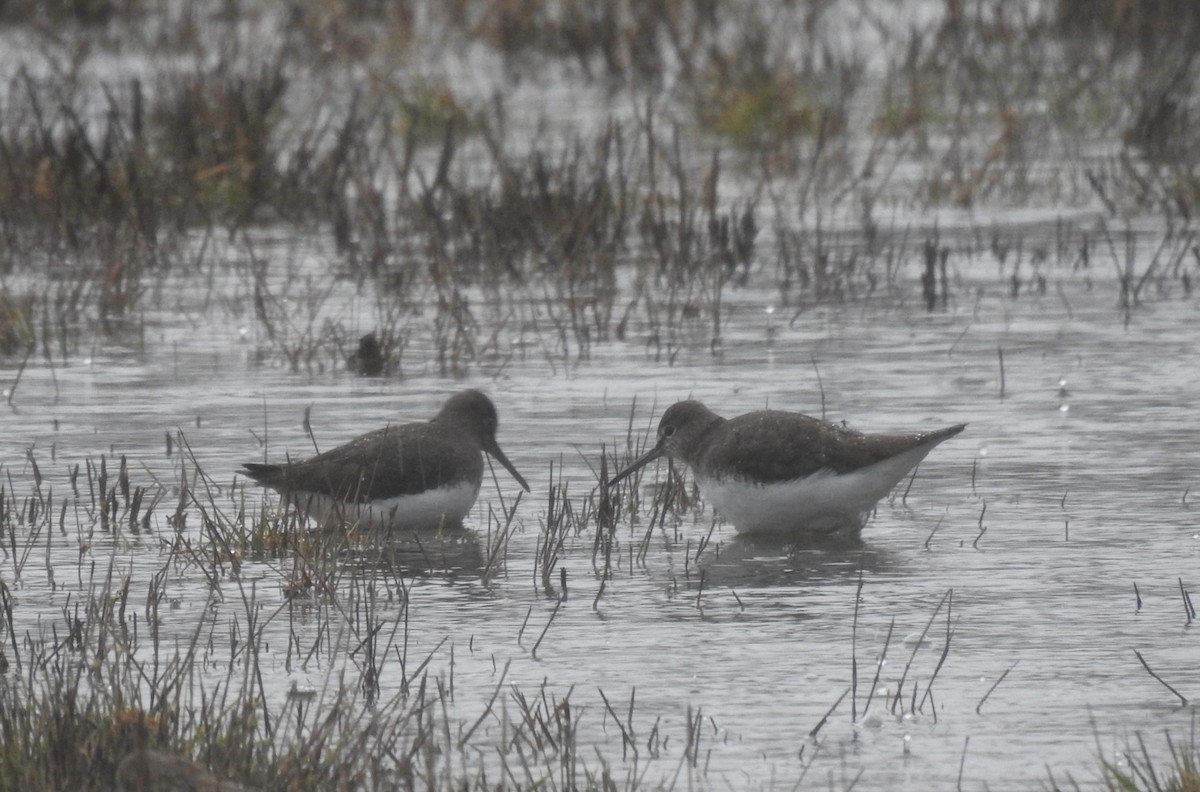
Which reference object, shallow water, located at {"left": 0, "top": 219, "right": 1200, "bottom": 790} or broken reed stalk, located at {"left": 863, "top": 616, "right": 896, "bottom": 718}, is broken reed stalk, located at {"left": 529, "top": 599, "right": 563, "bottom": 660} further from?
broken reed stalk, located at {"left": 863, "top": 616, "right": 896, "bottom": 718}

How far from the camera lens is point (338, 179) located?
1424 centimetres

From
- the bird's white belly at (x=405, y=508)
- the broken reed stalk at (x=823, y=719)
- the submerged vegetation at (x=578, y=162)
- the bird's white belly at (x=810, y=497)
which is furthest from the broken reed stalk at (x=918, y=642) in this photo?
the submerged vegetation at (x=578, y=162)

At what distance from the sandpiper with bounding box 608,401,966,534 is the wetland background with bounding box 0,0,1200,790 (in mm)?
151

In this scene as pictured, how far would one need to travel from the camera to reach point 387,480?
7012 millimetres

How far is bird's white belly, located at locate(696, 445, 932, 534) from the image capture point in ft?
22.5

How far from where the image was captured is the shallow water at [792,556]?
508 cm

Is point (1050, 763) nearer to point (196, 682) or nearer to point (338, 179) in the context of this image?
point (196, 682)

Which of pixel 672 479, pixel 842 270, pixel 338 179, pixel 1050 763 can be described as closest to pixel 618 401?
pixel 672 479

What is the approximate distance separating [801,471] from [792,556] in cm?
25

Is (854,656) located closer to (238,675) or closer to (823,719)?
(823,719)

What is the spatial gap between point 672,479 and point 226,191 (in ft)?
22.2

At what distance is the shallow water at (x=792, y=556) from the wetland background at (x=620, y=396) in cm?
2

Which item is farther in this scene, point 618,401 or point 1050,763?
point 618,401

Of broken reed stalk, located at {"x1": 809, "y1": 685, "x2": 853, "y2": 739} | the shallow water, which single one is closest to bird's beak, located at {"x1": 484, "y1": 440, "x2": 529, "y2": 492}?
the shallow water
